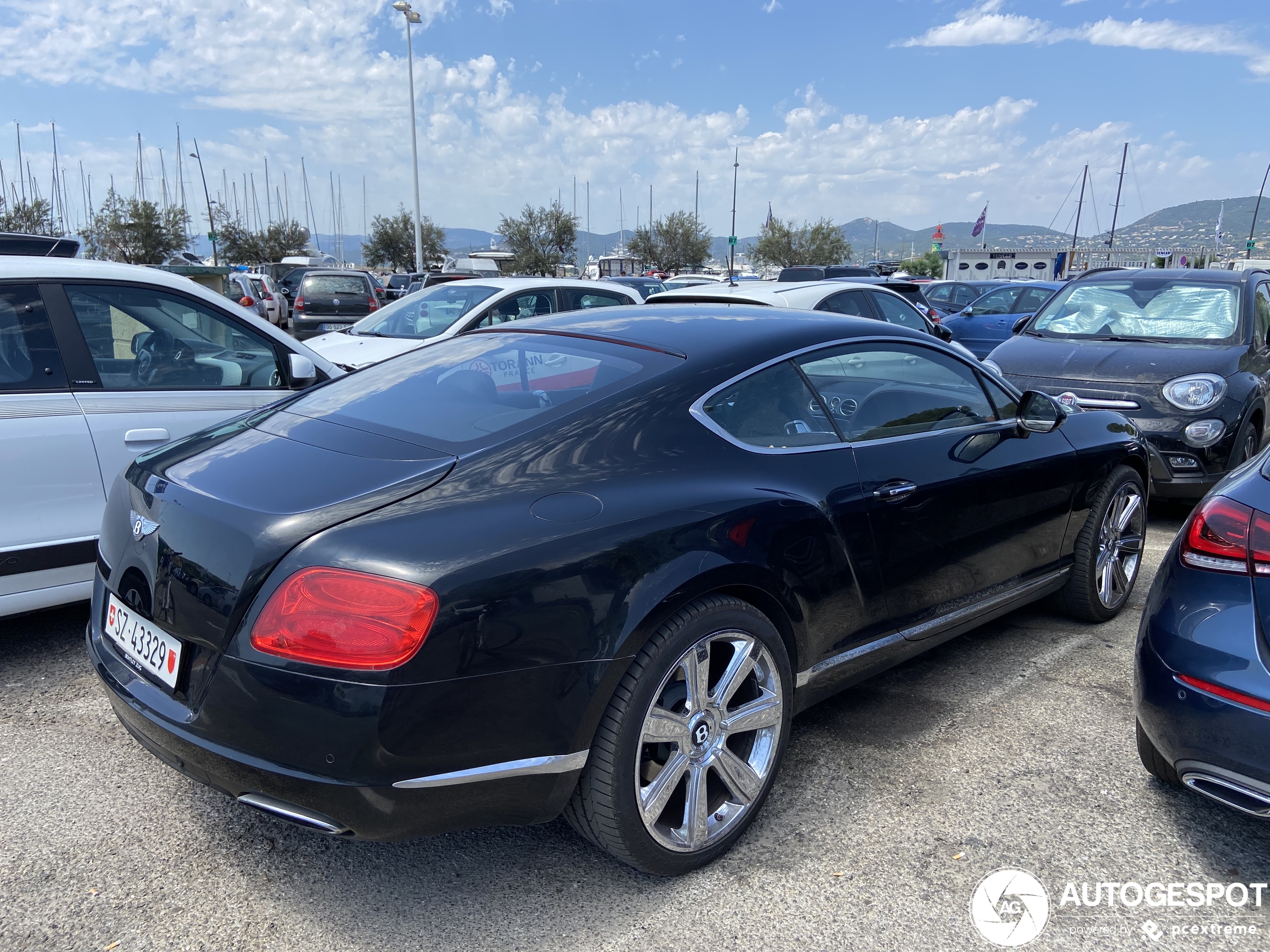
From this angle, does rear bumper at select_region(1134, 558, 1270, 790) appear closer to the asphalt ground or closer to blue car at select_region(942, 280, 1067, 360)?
the asphalt ground

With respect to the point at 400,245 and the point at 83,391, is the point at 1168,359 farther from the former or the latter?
the point at 400,245

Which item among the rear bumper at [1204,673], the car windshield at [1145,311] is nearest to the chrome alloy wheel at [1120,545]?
the rear bumper at [1204,673]

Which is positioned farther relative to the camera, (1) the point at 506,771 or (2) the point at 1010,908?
(2) the point at 1010,908

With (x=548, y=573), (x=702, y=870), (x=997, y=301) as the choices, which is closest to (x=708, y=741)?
(x=702, y=870)

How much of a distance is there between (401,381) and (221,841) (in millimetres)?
1502

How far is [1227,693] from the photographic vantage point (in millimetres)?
2383

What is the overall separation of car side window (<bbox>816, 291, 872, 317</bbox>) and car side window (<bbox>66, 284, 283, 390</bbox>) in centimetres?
539

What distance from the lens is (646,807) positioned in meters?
2.38

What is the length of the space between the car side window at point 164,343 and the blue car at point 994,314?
479 inches

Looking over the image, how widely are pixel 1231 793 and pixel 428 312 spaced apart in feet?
26.6

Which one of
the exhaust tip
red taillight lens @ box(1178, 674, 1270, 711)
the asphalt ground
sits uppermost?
red taillight lens @ box(1178, 674, 1270, 711)

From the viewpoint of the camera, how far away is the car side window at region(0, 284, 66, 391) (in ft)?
12.2

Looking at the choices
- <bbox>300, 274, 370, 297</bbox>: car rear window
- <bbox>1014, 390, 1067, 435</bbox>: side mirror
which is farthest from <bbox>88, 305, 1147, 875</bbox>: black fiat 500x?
<bbox>300, 274, 370, 297</bbox>: car rear window

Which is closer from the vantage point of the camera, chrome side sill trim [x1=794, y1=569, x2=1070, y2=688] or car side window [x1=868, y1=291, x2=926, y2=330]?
chrome side sill trim [x1=794, y1=569, x2=1070, y2=688]
